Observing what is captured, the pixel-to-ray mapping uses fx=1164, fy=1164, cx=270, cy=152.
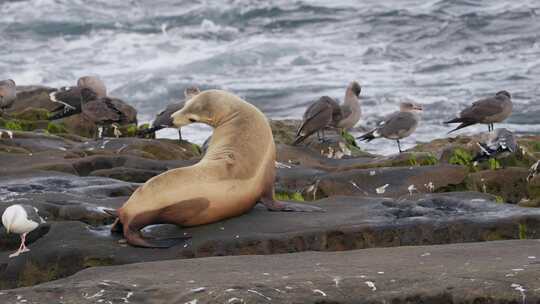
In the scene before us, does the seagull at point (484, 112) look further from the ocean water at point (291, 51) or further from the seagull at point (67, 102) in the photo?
the seagull at point (67, 102)

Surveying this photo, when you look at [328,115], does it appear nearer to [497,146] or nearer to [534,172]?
[497,146]

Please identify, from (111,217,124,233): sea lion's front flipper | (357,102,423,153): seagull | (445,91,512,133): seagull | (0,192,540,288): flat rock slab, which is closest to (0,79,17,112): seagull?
(357,102,423,153): seagull

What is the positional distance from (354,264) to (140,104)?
63.3 feet

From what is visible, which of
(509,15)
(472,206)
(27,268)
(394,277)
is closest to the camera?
(394,277)

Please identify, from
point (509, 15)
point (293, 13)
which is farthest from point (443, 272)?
point (293, 13)

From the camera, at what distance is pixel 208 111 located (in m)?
8.27

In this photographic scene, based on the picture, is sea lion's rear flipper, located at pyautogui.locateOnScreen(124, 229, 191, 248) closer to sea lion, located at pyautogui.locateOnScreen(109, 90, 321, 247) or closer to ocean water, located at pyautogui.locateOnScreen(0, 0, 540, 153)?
sea lion, located at pyautogui.locateOnScreen(109, 90, 321, 247)

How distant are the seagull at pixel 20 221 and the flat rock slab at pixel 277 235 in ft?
0.34

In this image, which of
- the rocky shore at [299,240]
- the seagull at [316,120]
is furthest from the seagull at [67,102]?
the rocky shore at [299,240]

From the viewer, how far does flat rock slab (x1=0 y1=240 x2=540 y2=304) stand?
5.36 meters

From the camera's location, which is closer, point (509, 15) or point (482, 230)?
point (482, 230)

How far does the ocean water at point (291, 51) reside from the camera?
23625 millimetres

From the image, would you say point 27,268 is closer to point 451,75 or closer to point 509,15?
point 451,75

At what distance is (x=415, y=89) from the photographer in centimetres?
2402
